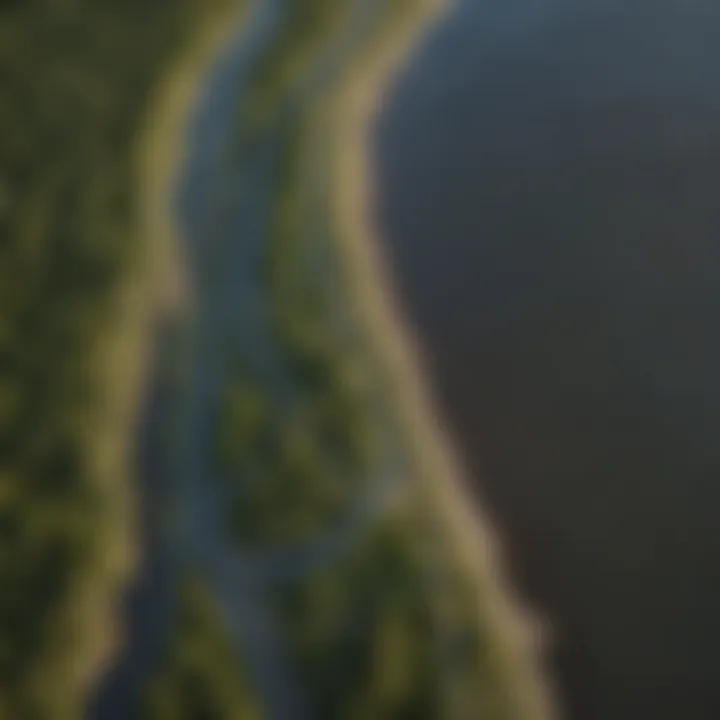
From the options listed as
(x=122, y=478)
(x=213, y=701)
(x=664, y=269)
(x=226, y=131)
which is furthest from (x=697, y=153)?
(x=213, y=701)

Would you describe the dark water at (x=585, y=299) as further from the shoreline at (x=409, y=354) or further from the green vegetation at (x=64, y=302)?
the green vegetation at (x=64, y=302)

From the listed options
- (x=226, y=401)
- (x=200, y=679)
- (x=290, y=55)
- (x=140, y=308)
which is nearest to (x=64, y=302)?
(x=140, y=308)

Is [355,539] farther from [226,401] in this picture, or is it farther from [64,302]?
[64,302]

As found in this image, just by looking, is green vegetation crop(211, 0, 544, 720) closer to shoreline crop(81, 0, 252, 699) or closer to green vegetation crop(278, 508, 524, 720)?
green vegetation crop(278, 508, 524, 720)

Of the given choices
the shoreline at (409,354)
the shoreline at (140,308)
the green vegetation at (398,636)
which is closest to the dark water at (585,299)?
the shoreline at (409,354)

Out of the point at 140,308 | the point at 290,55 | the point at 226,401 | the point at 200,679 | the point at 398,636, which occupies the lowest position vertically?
the point at 398,636

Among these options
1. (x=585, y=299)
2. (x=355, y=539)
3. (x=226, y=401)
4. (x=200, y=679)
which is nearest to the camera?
(x=200, y=679)
